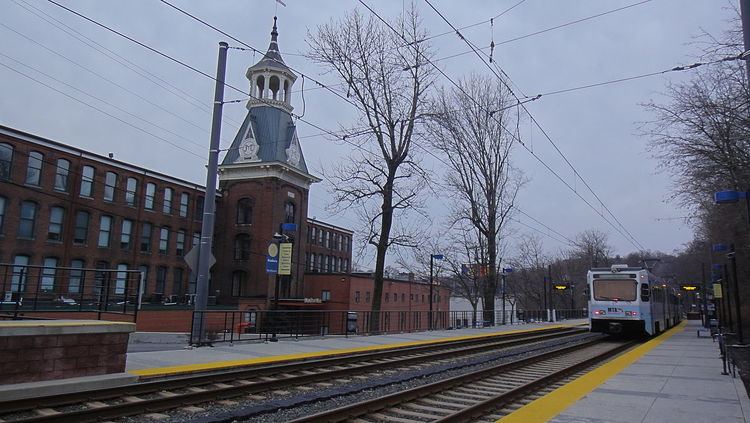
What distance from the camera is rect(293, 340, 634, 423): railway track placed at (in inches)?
295

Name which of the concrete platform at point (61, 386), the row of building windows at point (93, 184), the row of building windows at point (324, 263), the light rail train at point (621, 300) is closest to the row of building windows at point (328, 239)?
the row of building windows at point (324, 263)

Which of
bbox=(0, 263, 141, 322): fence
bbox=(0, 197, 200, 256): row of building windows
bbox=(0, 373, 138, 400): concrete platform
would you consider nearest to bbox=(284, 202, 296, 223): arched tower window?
bbox=(0, 197, 200, 256): row of building windows

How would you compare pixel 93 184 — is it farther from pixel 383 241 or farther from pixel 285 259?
pixel 285 259

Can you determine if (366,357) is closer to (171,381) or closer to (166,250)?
(171,381)

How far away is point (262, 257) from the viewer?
46750 mm

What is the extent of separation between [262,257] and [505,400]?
39.8 metres

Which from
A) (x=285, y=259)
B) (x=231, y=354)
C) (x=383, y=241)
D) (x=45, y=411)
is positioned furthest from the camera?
(x=383, y=241)

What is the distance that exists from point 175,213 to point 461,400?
4019 centimetres

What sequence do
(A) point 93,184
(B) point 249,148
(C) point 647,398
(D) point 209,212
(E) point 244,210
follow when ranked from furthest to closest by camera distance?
1. (E) point 244,210
2. (B) point 249,148
3. (A) point 93,184
4. (D) point 209,212
5. (C) point 647,398

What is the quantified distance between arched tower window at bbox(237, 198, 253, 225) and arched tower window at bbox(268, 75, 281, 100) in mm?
9783

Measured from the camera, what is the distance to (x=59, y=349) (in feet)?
26.7

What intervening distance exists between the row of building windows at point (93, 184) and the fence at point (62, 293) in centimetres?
603

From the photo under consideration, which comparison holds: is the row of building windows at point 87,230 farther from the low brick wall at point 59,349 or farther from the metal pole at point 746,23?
the metal pole at point 746,23

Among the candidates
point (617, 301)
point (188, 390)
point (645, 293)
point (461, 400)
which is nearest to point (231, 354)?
point (188, 390)
